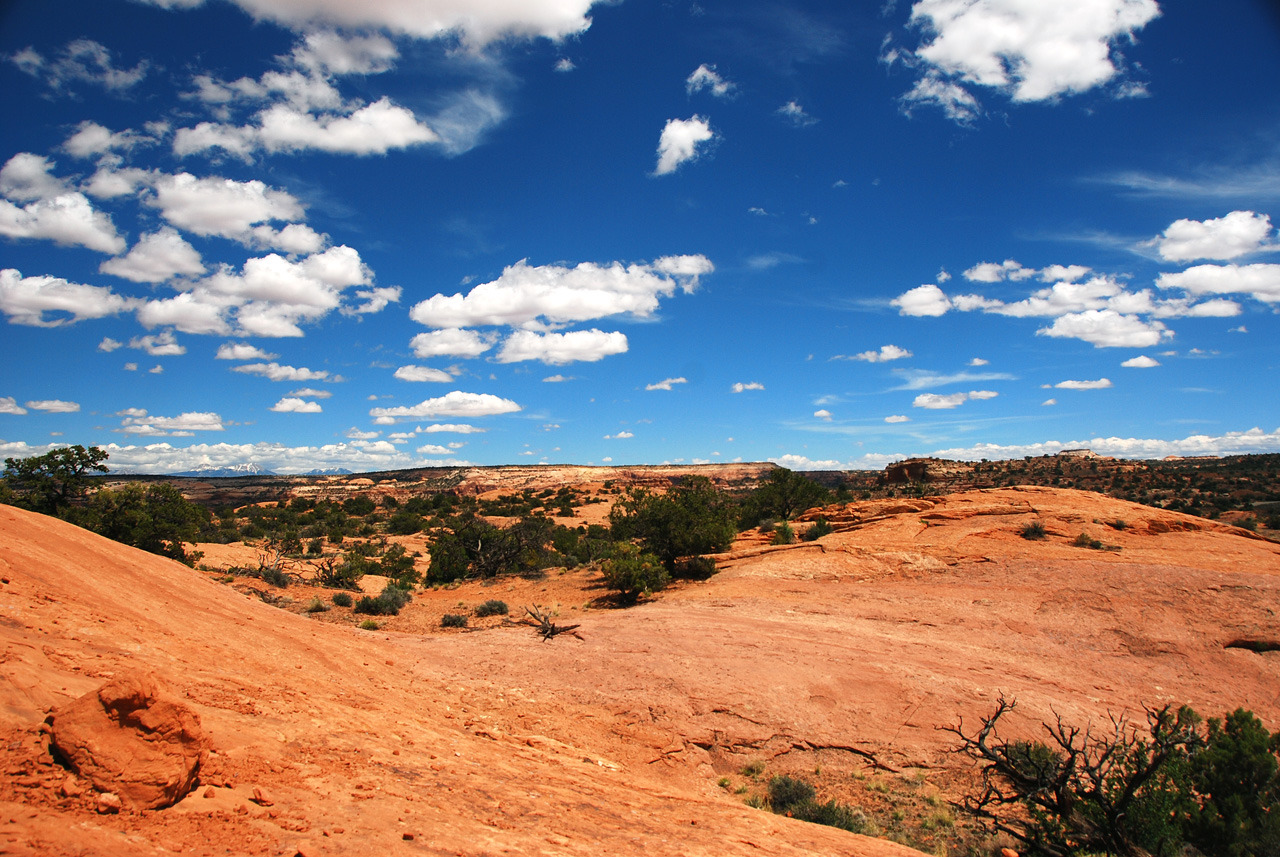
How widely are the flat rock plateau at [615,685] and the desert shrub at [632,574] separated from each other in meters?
1.03

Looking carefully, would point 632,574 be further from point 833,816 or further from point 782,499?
point 782,499

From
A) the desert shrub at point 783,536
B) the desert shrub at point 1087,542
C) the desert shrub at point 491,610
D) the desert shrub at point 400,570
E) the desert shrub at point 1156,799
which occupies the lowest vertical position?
the desert shrub at point 400,570

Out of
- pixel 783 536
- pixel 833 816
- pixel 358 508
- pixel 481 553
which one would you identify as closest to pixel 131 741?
pixel 833 816

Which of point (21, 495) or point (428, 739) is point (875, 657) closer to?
point (428, 739)

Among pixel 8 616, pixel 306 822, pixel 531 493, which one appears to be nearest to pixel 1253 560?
pixel 306 822

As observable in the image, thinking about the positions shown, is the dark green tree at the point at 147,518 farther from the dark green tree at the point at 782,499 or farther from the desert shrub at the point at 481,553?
the dark green tree at the point at 782,499

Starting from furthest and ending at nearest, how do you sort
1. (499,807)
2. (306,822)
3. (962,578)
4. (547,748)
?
1. (962,578)
2. (547,748)
3. (499,807)
4. (306,822)

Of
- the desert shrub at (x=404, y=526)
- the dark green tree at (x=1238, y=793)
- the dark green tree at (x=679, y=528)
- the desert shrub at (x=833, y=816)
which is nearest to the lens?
the dark green tree at (x=1238, y=793)

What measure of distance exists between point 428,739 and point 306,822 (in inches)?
123

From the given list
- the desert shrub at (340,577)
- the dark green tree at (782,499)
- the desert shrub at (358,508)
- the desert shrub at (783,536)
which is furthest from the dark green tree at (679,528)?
the desert shrub at (358,508)

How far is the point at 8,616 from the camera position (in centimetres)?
661

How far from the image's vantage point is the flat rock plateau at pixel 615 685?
5.23 metres

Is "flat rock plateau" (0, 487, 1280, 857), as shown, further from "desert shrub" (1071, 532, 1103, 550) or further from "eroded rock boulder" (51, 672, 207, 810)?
"desert shrub" (1071, 532, 1103, 550)

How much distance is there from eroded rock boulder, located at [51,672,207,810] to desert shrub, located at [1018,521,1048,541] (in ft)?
87.4
